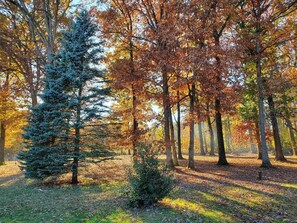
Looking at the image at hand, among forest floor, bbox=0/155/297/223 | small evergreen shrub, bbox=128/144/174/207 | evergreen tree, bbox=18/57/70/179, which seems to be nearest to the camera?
forest floor, bbox=0/155/297/223

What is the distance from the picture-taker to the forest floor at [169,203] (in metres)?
5.97

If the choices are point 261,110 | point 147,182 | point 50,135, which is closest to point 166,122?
point 261,110

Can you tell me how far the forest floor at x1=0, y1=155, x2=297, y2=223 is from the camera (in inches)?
235

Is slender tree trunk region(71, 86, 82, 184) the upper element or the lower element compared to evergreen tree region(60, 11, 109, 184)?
lower

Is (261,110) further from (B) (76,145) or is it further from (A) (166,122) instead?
(B) (76,145)

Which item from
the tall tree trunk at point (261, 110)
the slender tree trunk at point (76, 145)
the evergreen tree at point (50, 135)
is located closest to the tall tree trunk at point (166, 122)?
the slender tree trunk at point (76, 145)

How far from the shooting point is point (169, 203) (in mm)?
7152

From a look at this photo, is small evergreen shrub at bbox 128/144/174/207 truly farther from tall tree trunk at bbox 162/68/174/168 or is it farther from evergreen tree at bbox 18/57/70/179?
tall tree trunk at bbox 162/68/174/168

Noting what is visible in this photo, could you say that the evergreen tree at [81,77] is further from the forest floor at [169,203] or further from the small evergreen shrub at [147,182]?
the small evergreen shrub at [147,182]

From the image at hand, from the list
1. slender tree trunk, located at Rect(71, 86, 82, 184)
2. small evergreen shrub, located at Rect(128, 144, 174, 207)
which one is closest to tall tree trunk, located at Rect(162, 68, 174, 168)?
slender tree trunk, located at Rect(71, 86, 82, 184)

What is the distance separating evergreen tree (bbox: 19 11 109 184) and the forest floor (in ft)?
3.98

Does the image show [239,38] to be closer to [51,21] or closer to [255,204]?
[255,204]

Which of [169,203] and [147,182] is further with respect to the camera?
[169,203]

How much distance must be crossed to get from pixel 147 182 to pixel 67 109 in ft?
19.7
